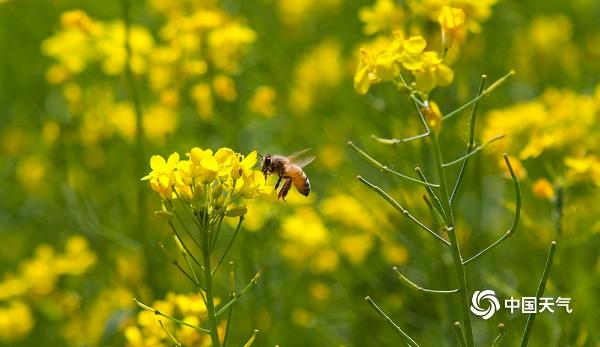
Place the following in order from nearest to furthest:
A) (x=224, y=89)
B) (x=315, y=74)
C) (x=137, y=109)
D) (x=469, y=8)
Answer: (x=469, y=8) → (x=137, y=109) → (x=224, y=89) → (x=315, y=74)

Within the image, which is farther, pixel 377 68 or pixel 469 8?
pixel 469 8

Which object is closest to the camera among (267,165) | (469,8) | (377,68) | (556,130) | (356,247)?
(377,68)

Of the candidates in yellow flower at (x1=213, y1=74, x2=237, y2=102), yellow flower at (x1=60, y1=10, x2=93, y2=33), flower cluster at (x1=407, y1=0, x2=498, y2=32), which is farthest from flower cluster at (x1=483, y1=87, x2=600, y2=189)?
yellow flower at (x1=60, y1=10, x2=93, y2=33)

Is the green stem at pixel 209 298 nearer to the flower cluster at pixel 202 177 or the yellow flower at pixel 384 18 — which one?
the flower cluster at pixel 202 177

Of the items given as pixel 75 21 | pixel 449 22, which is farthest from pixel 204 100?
pixel 449 22

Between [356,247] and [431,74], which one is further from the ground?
[431,74]

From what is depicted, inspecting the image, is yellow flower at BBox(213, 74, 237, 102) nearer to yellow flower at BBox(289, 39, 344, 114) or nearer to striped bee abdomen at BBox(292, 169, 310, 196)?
striped bee abdomen at BBox(292, 169, 310, 196)

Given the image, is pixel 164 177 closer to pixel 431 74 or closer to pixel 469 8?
pixel 431 74
